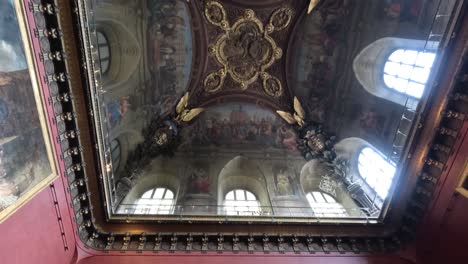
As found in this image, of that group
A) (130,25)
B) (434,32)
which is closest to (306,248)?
(434,32)

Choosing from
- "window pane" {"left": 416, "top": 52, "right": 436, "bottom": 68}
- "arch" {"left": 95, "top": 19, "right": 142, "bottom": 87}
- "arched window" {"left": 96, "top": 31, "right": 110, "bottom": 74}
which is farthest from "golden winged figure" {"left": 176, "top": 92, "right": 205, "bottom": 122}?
"window pane" {"left": 416, "top": 52, "right": 436, "bottom": 68}

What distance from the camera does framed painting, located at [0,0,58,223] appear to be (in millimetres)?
5184

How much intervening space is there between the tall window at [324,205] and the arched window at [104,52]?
10105mm

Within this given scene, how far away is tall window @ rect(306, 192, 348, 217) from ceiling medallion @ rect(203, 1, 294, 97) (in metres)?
5.67

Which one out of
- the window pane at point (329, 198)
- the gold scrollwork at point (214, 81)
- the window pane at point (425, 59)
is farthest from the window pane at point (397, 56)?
the gold scrollwork at point (214, 81)

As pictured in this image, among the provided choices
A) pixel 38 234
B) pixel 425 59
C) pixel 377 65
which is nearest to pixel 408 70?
pixel 425 59

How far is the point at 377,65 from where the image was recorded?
11867 millimetres

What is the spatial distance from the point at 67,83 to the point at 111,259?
16.6 feet

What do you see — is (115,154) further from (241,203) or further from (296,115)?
(296,115)

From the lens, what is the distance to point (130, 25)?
11.0 metres

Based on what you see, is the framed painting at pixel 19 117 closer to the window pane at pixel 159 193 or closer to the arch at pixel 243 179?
the window pane at pixel 159 193

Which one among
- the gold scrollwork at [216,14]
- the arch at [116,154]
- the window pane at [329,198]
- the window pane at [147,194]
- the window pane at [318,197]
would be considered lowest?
the window pane at [147,194]

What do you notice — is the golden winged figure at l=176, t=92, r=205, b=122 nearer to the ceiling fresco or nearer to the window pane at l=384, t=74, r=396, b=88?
the ceiling fresco

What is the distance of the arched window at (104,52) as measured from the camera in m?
10.4
